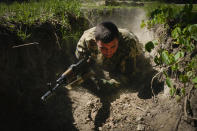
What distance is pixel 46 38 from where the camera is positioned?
2.87 m

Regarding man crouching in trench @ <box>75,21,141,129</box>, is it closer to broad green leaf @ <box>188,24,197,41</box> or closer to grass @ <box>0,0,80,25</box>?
grass @ <box>0,0,80,25</box>

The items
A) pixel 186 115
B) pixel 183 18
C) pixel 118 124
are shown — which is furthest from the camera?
pixel 118 124

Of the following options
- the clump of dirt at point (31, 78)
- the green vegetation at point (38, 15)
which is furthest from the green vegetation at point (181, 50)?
the green vegetation at point (38, 15)

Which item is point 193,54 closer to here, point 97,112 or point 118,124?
point 118,124

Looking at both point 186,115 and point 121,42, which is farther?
point 121,42

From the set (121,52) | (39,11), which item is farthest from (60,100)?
(39,11)

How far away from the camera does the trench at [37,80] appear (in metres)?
2.29

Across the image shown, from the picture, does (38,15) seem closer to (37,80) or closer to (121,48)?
(37,80)

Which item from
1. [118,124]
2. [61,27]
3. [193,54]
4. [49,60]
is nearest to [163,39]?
[193,54]

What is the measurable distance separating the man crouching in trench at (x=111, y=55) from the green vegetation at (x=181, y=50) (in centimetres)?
78

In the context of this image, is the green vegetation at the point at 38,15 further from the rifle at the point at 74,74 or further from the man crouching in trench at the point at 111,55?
the rifle at the point at 74,74

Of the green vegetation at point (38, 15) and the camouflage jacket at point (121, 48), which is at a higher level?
the green vegetation at point (38, 15)

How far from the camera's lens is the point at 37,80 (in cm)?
271

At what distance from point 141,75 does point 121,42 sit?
75 cm
